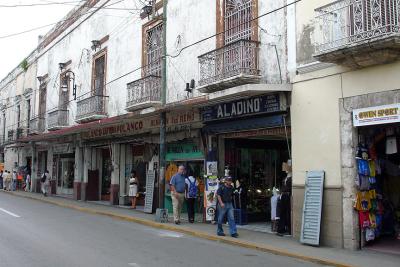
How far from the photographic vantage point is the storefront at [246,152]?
1377 cm

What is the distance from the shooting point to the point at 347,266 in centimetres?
867

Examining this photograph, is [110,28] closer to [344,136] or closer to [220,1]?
[220,1]

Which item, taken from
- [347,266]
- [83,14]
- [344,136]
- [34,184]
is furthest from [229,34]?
[34,184]

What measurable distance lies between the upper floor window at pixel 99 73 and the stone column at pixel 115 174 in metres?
2.75

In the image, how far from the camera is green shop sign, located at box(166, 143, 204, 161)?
54.2 feet

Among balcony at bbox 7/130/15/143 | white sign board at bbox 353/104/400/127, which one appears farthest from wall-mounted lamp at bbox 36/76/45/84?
white sign board at bbox 353/104/400/127

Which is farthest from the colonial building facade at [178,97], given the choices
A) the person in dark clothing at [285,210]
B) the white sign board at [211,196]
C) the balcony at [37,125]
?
the person in dark clothing at [285,210]

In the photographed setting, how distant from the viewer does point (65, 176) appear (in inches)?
1164

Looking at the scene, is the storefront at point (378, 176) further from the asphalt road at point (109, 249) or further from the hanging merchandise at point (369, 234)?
the asphalt road at point (109, 249)

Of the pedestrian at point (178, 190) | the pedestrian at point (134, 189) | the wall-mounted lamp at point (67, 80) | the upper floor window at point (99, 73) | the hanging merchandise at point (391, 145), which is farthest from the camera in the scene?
Answer: the wall-mounted lamp at point (67, 80)

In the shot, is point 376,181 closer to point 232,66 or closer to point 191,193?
point 232,66

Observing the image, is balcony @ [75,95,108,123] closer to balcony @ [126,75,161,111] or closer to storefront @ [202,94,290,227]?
balcony @ [126,75,161,111]

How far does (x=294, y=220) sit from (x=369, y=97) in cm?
358

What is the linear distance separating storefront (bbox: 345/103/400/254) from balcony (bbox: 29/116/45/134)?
23.8 metres
